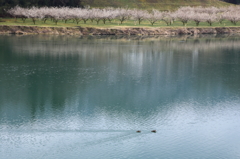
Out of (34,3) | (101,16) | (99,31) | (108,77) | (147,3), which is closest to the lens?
(108,77)

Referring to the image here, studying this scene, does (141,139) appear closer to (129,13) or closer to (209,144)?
(209,144)

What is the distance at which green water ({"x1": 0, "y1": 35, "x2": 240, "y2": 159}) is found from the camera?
82.9 ft

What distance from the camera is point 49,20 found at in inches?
4503

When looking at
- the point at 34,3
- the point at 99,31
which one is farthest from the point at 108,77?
the point at 34,3

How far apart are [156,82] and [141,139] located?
18.9 meters

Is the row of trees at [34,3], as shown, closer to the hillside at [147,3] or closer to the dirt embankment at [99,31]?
the hillside at [147,3]

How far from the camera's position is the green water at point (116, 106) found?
25.3 metres

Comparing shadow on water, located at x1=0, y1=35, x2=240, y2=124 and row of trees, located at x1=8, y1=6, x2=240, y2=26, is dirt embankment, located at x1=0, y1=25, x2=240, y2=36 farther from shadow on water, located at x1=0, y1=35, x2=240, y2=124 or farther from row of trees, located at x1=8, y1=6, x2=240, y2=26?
shadow on water, located at x1=0, y1=35, x2=240, y2=124

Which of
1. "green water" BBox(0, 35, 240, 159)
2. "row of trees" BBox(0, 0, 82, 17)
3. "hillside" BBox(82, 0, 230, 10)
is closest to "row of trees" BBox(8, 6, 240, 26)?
"row of trees" BBox(0, 0, 82, 17)

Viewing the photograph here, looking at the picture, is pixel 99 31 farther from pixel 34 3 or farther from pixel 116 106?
pixel 116 106

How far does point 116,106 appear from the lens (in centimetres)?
3441

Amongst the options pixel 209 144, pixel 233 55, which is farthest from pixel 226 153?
pixel 233 55

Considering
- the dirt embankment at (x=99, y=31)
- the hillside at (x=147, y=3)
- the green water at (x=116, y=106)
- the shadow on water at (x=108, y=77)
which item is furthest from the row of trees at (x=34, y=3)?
the green water at (x=116, y=106)

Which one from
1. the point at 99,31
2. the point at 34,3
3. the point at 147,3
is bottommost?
A: the point at 99,31
